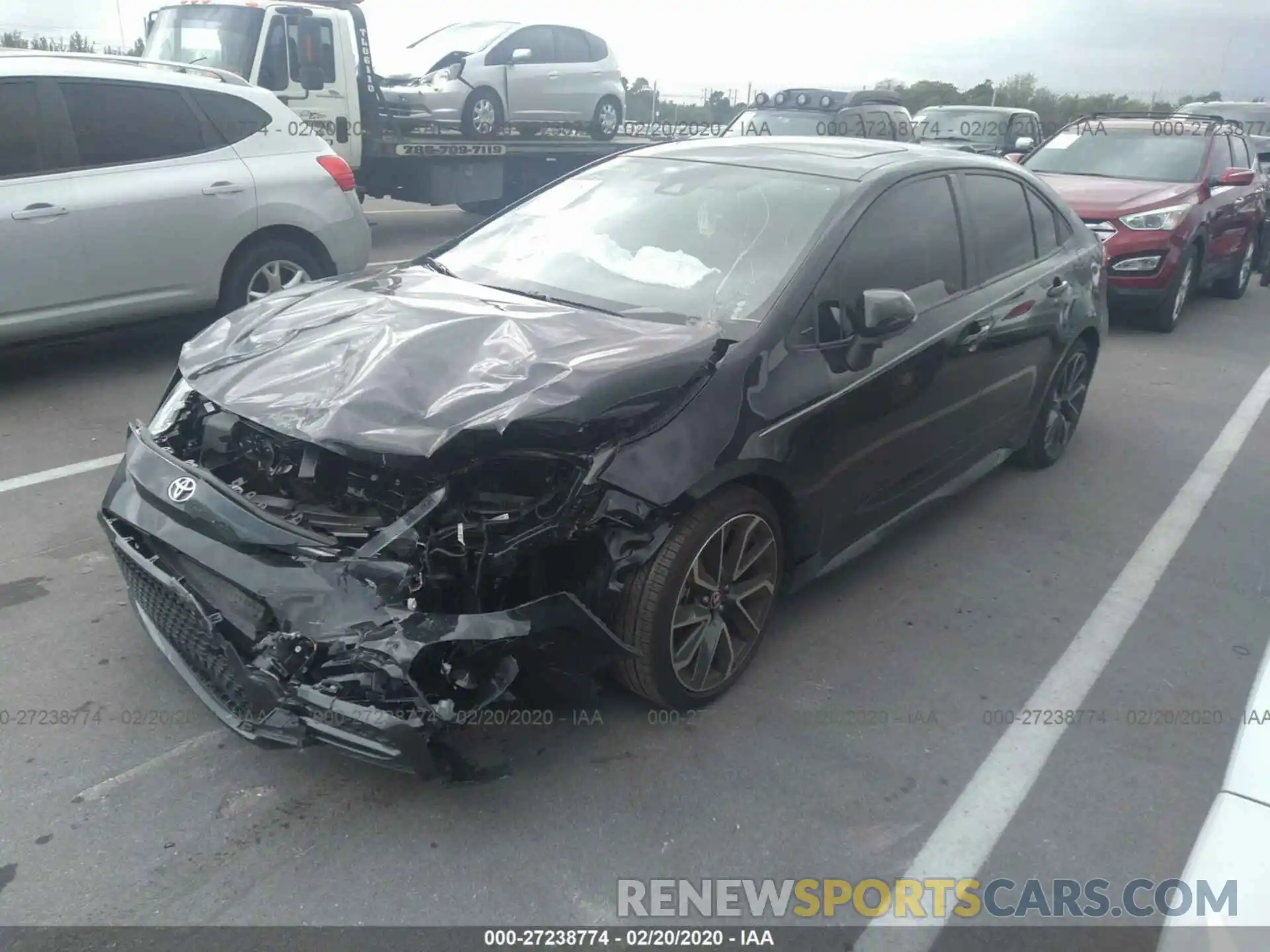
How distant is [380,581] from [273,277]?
482cm

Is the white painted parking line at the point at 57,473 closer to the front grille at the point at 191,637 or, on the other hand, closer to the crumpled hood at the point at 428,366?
the crumpled hood at the point at 428,366

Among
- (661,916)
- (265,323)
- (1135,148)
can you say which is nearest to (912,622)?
(661,916)

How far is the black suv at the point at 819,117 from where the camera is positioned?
13.5 metres

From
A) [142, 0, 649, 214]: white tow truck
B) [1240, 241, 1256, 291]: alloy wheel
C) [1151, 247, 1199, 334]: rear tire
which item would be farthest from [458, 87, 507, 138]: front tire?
[1240, 241, 1256, 291]: alloy wheel

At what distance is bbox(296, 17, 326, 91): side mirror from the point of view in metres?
10.6

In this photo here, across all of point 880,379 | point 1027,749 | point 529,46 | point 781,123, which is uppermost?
point 529,46

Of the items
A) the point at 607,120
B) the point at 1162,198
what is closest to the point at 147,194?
the point at 1162,198

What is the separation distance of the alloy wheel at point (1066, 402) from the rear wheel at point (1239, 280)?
20.6ft

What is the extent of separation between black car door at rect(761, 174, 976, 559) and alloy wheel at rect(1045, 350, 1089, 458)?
1.24 metres

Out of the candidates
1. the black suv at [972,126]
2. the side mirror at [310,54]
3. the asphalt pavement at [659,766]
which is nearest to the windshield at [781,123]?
the black suv at [972,126]

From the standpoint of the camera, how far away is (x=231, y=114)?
6609 millimetres

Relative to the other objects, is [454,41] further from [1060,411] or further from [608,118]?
[1060,411]

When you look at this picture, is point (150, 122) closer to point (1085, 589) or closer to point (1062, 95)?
point (1085, 589)

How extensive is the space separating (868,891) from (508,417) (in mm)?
1547
